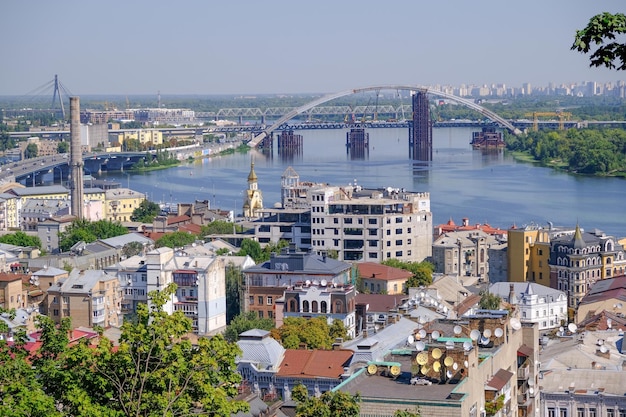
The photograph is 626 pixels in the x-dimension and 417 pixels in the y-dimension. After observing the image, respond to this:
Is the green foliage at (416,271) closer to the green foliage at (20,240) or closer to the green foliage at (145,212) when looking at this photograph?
the green foliage at (20,240)

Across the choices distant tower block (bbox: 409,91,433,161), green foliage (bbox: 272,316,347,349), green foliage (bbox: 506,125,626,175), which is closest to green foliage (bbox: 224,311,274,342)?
green foliage (bbox: 272,316,347,349)

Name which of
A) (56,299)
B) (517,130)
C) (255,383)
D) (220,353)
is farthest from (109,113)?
(220,353)

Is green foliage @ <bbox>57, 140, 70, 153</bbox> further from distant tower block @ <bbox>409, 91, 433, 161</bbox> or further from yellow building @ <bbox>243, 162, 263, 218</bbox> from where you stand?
yellow building @ <bbox>243, 162, 263, 218</bbox>

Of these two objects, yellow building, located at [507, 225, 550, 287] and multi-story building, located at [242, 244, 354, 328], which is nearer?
multi-story building, located at [242, 244, 354, 328]

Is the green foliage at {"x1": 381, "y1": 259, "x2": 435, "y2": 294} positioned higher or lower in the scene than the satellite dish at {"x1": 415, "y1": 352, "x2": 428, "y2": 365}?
lower

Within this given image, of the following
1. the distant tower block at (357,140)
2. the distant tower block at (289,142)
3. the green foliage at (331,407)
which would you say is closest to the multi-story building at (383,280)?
the green foliage at (331,407)

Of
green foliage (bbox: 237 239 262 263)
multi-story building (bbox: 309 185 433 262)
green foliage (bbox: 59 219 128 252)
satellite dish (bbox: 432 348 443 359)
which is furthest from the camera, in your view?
green foliage (bbox: 59 219 128 252)

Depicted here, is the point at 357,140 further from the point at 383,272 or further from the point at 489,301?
the point at 489,301

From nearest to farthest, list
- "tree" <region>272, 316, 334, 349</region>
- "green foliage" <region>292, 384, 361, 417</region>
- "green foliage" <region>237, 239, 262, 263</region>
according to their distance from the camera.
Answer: "green foliage" <region>292, 384, 361, 417</region> → "tree" <region>272, 316, 334, 349</region> → "green foliage" <region>237, 239, 262, 263</region>

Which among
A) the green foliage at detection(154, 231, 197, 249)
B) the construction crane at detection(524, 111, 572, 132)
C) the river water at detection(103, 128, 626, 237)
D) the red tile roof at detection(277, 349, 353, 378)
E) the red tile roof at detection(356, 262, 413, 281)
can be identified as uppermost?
the construction crane at detection(524, 111, 572, 132)
